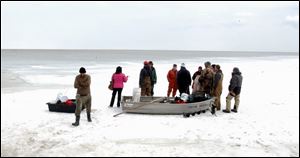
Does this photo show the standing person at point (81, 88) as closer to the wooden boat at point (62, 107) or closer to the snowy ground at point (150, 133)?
the snowy ground at point (150, 133)

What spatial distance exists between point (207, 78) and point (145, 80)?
2.18 metres

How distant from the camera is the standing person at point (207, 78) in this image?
10.9 meters

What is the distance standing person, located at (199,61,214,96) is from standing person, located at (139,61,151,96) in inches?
72.2

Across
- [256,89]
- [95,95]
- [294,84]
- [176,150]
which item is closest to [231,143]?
[176,150]

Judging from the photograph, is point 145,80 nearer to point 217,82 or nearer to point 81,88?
point 217,82

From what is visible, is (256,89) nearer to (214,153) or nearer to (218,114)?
(218,114)

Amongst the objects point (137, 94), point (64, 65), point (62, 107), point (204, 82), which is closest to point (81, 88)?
point (62, 107)

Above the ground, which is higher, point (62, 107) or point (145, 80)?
point (145, 80)

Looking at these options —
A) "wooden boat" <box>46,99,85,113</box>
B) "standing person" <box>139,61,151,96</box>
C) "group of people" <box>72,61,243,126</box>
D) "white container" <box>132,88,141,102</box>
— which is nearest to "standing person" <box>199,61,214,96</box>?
"group of people" <box>72,61,243,126</box>

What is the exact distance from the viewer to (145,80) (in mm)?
11961

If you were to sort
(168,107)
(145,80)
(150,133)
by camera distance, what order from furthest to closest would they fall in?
(145,80), (168,107), (150,133)

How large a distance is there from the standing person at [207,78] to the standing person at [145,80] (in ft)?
6.02

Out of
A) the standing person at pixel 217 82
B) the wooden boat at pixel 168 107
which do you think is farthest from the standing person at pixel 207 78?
the wooden boat at pixel 168 107

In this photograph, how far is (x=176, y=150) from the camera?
24.2ft
